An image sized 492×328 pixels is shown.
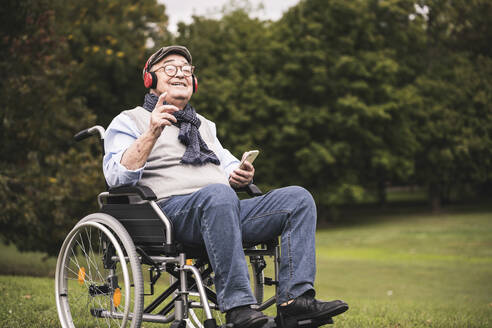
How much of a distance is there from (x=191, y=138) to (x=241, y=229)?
653mm

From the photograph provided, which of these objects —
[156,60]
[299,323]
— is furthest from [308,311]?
[156,60]

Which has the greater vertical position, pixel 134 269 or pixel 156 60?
pixel 156 60

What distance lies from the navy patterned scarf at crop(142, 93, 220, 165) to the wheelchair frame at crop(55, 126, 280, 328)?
34 centimetres

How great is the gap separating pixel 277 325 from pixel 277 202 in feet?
2.00

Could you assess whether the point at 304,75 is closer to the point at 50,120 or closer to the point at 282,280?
the point at 50,120

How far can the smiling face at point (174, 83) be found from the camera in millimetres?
3426

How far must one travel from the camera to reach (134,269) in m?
2.81

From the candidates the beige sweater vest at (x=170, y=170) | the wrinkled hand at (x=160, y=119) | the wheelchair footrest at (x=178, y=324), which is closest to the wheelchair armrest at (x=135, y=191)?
the beige sweater vest at (x=170, y=170)

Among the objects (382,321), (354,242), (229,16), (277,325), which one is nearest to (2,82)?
(382,321)

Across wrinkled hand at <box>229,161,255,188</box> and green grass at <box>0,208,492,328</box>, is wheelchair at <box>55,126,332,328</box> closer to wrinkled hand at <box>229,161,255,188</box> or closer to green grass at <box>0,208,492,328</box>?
wrinkled hand at <box>229,161,255,188</box>

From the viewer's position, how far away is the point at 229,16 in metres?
27.0

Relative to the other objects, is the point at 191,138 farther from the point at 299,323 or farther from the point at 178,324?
the point at 299,323

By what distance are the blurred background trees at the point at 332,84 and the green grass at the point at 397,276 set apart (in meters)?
2.47

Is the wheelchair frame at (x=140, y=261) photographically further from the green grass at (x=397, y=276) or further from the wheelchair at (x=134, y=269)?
the green grass at (x=397, y=276)
